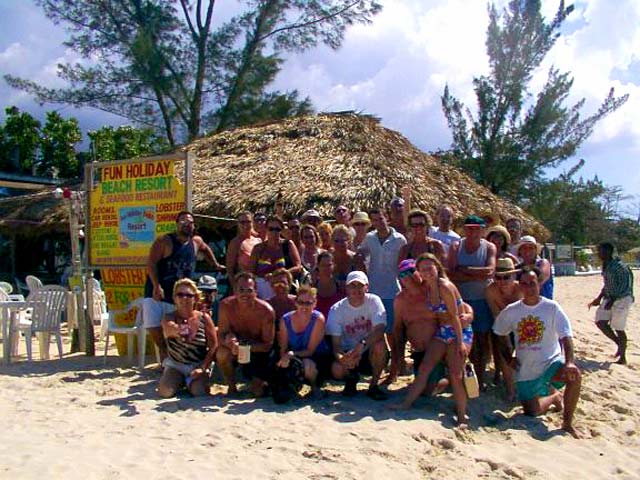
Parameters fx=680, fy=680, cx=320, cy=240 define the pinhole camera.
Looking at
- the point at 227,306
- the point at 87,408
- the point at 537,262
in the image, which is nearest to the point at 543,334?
the point at 537,262

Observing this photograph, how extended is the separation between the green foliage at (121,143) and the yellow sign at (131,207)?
50.0 ft

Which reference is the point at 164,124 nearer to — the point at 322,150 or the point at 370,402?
the point at 322,150

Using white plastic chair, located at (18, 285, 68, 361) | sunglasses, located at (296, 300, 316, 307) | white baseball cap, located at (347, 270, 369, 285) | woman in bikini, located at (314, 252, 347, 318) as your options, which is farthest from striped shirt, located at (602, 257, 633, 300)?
white plastic chair, located at (18, 285, 68, 361)

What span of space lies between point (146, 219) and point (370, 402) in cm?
371

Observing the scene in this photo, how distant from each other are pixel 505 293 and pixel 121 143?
21897 millimetres

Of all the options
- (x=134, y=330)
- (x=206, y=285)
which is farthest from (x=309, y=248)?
(x=134, y=330)

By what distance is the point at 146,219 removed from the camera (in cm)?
795

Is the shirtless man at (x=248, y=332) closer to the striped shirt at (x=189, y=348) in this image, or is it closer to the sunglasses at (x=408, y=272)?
the striped shirt at (x=189, y=348)

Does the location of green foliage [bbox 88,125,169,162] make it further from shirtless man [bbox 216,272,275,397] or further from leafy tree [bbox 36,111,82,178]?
shirtless man [bbox 216,272,275,397]

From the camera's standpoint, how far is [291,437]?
187 inches

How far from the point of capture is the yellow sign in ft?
25.6

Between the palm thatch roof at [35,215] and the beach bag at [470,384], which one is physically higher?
the palm thatch roof at [35,215]

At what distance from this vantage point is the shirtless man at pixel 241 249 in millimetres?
6922

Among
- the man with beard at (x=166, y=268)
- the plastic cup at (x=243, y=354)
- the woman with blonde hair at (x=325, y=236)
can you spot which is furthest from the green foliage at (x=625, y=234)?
the plastic cup at (x=243, y=354)
